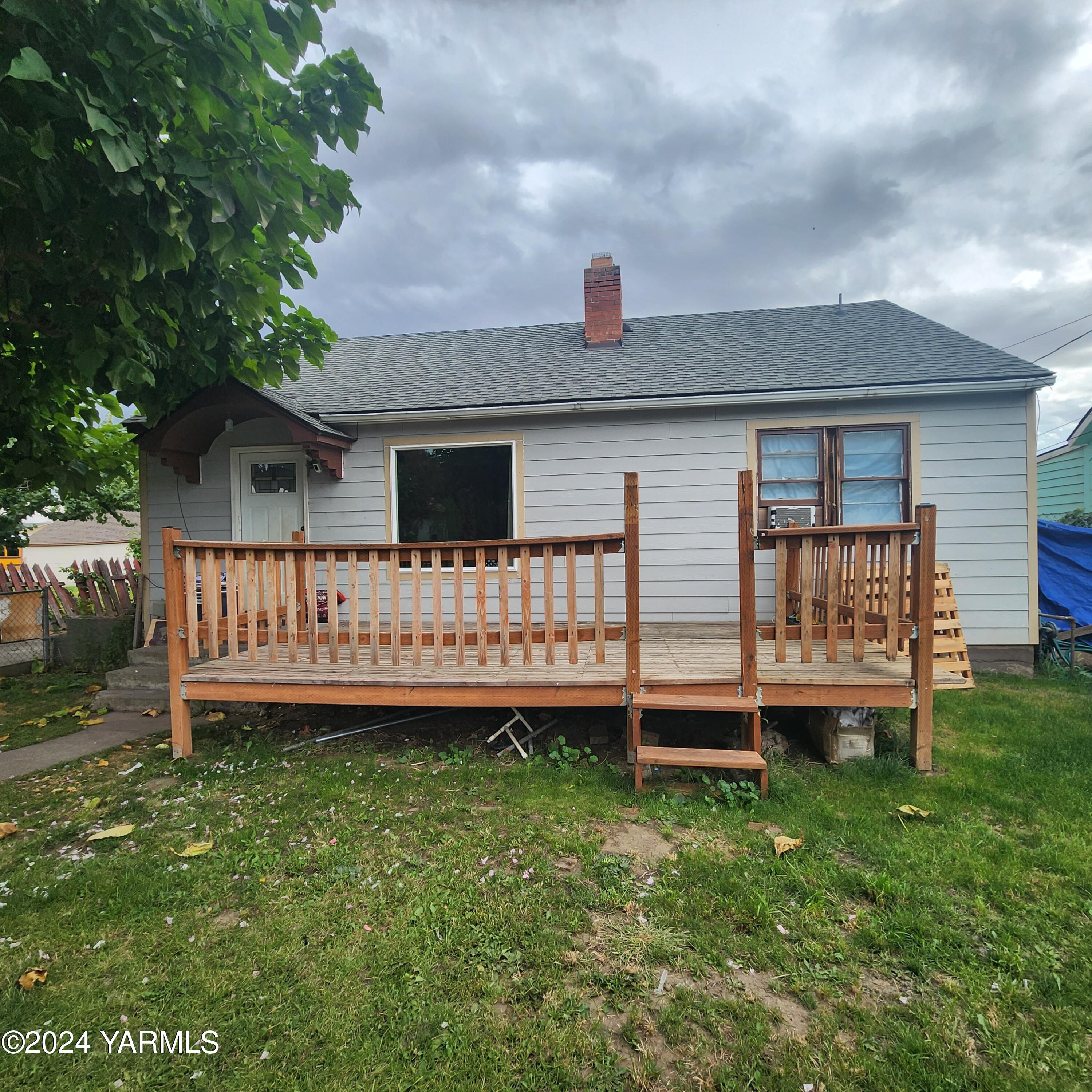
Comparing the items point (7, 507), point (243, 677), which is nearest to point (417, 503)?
point (243, 677)

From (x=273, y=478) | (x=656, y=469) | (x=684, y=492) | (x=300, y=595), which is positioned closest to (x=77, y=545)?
(x=273, y=478)

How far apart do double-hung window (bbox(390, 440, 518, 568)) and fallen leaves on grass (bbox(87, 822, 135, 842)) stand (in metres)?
4.16

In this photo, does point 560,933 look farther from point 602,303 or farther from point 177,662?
point 602,303

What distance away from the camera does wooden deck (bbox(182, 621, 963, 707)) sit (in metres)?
3.54

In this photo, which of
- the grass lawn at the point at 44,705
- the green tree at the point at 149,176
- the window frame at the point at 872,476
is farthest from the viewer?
the window frame at the point at 872,476

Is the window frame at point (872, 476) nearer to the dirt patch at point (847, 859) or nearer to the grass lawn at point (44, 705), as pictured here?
the dirt patch at point (847, 859)

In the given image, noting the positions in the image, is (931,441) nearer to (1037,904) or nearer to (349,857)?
(1037,904)

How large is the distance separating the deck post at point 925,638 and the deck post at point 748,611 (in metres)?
1.05

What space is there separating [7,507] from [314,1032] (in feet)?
46.9

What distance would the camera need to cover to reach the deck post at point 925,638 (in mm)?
3438

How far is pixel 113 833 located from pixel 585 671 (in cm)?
288

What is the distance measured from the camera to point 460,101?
10.4 m

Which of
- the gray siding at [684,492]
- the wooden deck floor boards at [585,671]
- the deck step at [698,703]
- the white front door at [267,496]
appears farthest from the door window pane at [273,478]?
the deck step at [698,703]

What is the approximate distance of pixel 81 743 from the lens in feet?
14.4
